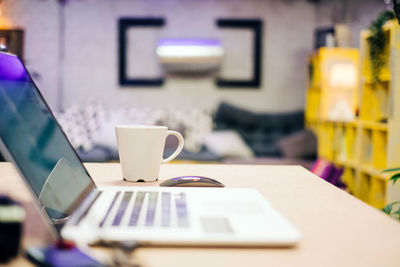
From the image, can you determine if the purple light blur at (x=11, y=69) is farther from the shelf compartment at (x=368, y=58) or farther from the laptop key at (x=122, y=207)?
the shelf compartment at (x=368, y=58)

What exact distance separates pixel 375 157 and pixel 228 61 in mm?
2079

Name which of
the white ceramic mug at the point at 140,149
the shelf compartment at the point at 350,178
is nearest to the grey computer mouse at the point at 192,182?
the white ceramic mug at the point at 140,149

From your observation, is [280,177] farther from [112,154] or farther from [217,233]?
[112,154]

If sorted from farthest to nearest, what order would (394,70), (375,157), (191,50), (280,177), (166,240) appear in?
(191,50)
(375,157)
(394,70)
(280,177)
(166,240)

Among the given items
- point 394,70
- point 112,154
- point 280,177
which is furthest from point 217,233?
point 112,154

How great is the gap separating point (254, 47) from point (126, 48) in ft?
4.86

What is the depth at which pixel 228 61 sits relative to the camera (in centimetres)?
452

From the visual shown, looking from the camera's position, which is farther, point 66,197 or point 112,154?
point 112,154

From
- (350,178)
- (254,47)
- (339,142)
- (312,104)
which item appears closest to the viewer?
(350,178)

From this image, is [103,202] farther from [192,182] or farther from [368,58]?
[368,58]

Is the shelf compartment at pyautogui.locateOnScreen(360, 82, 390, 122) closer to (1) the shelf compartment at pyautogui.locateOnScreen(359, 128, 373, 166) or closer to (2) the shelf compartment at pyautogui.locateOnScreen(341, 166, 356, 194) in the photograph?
(1) the shelf compartment at pyautogui.locateOnScreen(359, 128, 373, 166)

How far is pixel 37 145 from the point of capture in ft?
2.02

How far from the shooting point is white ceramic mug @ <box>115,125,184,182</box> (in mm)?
835

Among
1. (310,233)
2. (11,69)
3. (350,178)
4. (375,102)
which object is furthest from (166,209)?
(350,178)
